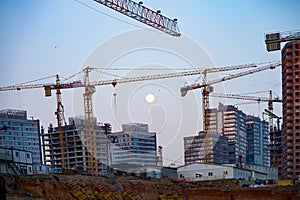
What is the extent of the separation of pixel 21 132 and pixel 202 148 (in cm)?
4011

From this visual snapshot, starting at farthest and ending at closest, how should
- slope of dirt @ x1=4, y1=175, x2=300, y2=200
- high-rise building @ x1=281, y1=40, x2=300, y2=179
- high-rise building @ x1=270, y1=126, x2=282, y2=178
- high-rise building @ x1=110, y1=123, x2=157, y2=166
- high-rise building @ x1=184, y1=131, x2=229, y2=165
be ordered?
high-rise building @ x1=184, y1=131, x2=229, y2=165, high-rise building @ x1=110, y1=123, x2=157, y2=166, high-rise building @ x1=270, y1=126, x2=282, y2=178, high-rise building @ x1=281, y1=40, x2=300, y2=179, slope of dirt @ x1=4, y1=175, x2=300, y2=200

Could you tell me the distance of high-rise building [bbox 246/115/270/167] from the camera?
87.0 m

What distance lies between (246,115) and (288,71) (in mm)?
46515

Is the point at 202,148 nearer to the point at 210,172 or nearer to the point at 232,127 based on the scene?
the point at 232,127

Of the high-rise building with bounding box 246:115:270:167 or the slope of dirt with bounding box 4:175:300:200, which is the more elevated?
the slope of dirt with bounding box 4:175:300:200

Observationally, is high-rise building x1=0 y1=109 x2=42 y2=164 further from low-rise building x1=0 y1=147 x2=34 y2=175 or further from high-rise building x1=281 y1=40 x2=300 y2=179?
high-rise building x1=281 y1=40 x2=300 y2=179

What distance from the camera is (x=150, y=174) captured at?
34625mm

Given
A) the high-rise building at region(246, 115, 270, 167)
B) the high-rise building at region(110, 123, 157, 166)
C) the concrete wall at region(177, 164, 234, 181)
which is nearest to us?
the concrete wall at region(177, 164, 234, 181)

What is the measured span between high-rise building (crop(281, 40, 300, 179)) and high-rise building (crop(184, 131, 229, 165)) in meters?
36.4

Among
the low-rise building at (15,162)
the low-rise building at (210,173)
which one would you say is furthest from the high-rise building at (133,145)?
the low-rise building at (15,162)

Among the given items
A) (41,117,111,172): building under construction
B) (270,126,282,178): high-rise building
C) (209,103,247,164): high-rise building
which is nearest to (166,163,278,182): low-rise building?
(270,126,282,178): high-rise building

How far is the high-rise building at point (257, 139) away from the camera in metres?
87.0

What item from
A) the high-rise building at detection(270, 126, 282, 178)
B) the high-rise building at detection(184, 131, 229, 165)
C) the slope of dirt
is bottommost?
the high-rise building at detection(184, 131, 229, 165)

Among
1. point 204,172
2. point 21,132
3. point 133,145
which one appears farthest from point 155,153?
point 204,172
